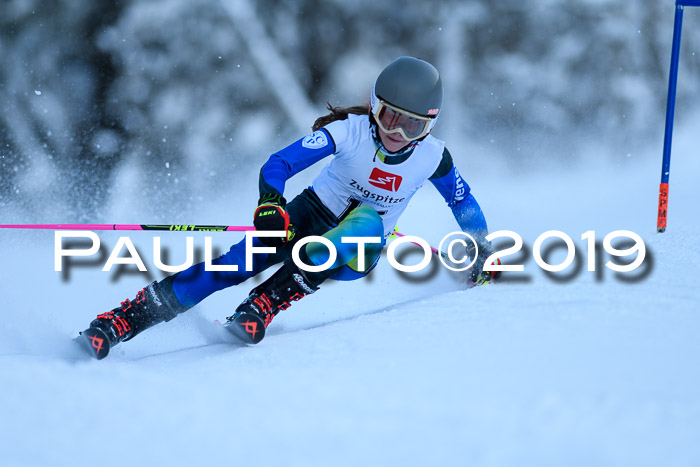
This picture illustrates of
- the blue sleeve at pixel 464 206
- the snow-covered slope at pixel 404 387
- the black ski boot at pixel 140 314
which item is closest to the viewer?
the snow-covered slope at pixel 404 387

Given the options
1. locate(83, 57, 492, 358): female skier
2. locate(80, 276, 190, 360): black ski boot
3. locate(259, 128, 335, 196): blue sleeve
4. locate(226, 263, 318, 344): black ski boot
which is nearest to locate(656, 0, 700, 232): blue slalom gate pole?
locate(83, 57, 492, 358): female skier

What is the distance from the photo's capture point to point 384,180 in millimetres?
2541

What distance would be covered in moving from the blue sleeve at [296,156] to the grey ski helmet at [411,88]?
0.76ft

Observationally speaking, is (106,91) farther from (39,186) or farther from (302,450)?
(302,450)

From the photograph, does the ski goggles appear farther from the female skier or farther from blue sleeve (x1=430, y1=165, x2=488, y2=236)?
blue sleeve (x1=430, y1=165, x2=488, y2=236)

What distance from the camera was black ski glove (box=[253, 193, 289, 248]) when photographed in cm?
211

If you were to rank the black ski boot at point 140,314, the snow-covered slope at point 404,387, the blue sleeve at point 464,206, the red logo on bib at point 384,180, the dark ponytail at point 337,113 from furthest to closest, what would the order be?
the blue sleeve at point 464,206
the dark ponytail at point 337,113
the red logo on bib at point 384,180
the black ski boot at point 140,314
the snow-covered slope at point 404,387

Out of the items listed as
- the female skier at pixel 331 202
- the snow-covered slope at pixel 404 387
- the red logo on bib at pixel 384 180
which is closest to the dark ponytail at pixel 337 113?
the female skier at pixel 331 202

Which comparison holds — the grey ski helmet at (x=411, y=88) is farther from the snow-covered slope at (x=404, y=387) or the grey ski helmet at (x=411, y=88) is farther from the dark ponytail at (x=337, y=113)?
the snow-covered slope at (x=404, y=387)

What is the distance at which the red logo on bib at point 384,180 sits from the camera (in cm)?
253

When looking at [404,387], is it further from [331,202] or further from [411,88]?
[331,202]

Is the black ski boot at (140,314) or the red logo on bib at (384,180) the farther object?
the red logo on bib at (384,180)

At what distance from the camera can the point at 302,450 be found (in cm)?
114

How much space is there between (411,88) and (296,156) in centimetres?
49
